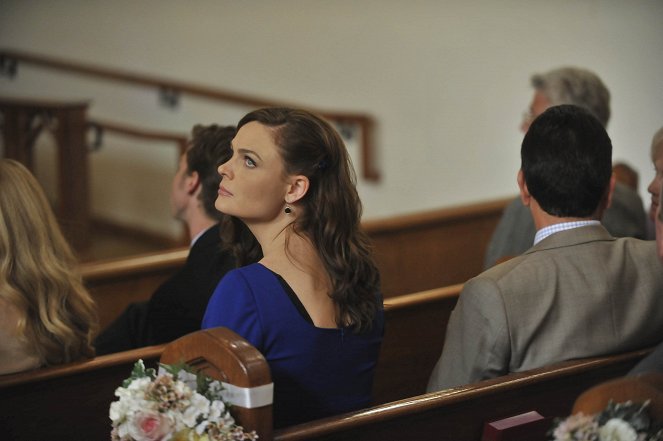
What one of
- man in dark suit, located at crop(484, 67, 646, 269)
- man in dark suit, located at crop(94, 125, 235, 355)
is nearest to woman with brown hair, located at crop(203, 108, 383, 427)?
man in dark suit, located at crop(94, 125, 235, 355)

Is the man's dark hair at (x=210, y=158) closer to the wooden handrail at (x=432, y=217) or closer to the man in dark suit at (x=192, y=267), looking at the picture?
the man in dark suit at (x=192, y=267)

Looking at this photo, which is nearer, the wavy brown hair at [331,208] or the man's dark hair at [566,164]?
the wavy brown hair at [331,208]

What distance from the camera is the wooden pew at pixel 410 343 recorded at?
11.0ft

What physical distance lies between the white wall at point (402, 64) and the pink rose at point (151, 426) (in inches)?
177

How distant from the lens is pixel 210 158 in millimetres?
3332

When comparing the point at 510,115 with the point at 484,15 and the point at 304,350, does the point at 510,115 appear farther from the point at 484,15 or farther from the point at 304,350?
the point at 304,350

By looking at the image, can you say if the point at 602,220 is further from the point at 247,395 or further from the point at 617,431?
the point at 247,395

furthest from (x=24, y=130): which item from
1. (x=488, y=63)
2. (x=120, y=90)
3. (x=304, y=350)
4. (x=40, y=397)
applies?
(x=304, y=350)

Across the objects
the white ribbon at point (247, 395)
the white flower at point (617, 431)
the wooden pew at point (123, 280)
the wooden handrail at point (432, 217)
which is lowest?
the wooden pew at point (123, 280)

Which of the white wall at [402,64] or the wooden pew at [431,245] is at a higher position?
the white wall at [402,64]

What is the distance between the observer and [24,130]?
6832mm

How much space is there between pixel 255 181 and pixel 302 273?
271mm

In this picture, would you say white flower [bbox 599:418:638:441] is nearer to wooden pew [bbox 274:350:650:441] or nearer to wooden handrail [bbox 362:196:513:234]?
wooden pew [bbox 274:350:650:441]

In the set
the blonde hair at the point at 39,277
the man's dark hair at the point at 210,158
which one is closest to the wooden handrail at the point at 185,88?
the man's dark hair at the point at 210,158
